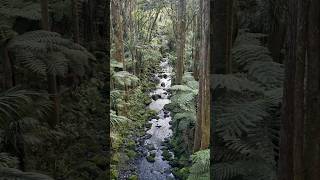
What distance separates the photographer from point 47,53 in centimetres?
300

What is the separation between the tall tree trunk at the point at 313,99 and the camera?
2.21 meters

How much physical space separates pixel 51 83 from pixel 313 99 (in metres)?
1.90

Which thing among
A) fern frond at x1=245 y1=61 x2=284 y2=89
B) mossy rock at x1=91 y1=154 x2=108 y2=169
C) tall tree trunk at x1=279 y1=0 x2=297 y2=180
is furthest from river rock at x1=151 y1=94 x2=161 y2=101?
tall tree trunk at x1=279 y1=0 x2=297 y2=180

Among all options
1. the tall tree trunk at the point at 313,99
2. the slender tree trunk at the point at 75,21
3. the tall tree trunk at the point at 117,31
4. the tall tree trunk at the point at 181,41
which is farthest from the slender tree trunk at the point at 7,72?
the tall tree trunk at the point at 181,41

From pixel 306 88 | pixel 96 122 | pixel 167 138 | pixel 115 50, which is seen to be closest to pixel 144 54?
pixel 115 50

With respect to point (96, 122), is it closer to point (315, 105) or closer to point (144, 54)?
point (315, 105)

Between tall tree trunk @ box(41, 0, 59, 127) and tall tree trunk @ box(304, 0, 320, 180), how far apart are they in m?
1.84

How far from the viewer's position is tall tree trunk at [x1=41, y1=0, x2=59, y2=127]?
305 centimetres

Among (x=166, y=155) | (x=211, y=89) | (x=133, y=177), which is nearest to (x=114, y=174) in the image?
(x=133, y=177)

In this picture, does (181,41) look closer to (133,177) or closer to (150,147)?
(150,147)

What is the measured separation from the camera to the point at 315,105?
229 cm

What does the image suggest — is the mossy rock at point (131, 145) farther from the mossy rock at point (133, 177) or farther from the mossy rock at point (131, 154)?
the mossy rock at point (133, 177)

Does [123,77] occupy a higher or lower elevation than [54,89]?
lower

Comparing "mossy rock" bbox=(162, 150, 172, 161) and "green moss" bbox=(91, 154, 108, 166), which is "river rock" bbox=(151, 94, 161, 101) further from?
"green moss" bbox=(91, 154, 108, 166)
